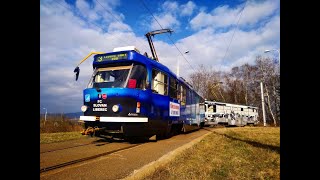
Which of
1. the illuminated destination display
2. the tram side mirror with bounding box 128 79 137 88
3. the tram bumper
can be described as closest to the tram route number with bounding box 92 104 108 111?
the tram bumper

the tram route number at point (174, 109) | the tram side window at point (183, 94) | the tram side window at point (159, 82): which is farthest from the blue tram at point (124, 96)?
the tram side window at point (183, 94)

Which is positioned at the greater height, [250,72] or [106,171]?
[250,72]

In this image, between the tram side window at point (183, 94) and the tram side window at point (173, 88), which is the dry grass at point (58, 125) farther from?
the tram side window at point (173, 88)

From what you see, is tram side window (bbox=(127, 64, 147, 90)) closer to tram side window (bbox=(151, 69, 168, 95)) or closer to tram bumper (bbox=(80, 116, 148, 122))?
tram side window (bbox=(151, 69, 168, 95))

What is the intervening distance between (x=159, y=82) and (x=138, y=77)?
1.68 m

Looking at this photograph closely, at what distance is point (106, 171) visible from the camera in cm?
493

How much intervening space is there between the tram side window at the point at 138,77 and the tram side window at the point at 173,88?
9.24ft

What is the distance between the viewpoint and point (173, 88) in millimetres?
12672

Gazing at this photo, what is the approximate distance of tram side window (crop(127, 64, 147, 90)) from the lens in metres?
9.07

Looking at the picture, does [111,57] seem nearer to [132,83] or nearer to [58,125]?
[132,83]
